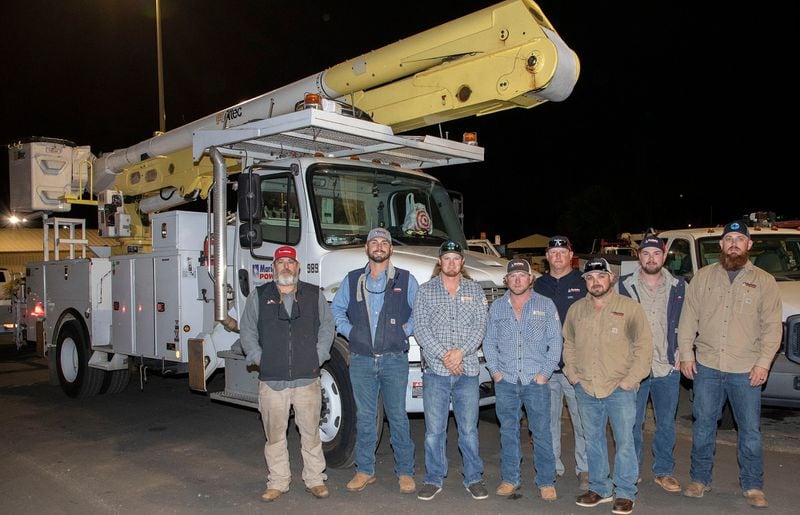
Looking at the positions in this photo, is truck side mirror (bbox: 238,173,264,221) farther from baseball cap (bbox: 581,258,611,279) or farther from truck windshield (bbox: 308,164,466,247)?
baseball cap (bbox: 581,258,611,279)

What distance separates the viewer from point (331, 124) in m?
6.26

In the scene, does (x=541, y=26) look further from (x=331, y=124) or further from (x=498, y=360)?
(x=498, y=360)

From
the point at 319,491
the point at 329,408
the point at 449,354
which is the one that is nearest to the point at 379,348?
the point at 449,354

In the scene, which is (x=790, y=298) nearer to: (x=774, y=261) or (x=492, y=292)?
(x=774, y=261)

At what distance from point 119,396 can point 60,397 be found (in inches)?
34.2

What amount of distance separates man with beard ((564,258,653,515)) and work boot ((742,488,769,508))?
2.94 feet

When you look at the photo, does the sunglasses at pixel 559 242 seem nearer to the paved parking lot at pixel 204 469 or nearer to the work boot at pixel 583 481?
the work boot at pixel 583 481

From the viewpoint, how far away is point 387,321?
18.0 ft

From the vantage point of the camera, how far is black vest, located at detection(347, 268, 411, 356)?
5488 mm

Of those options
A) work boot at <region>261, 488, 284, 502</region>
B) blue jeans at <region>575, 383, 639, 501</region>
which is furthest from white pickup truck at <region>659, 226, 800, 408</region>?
work boot at <region>261, 488, 284, 502</region>

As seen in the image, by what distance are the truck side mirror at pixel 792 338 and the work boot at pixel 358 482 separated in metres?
4.20

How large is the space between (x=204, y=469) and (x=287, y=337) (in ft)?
5.92

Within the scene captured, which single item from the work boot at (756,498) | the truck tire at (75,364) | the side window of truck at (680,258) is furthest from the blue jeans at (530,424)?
the truck tire at (75,364)

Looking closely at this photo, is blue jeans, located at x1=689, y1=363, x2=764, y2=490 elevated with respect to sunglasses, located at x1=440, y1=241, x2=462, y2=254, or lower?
lower
